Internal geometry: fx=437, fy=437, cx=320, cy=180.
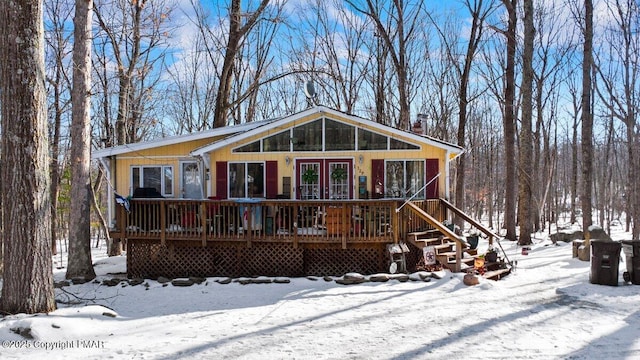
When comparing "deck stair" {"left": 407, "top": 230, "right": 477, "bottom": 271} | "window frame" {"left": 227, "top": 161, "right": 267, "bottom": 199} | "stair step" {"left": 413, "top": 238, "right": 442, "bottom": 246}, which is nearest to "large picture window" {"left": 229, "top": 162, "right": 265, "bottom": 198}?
"window frame" {"left": 227, "top": 161, "right": 267, "bottom": 199}

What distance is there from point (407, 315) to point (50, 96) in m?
19.2

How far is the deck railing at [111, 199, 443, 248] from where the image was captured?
9.85 m

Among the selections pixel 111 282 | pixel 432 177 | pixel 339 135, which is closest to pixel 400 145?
pixel 432 177

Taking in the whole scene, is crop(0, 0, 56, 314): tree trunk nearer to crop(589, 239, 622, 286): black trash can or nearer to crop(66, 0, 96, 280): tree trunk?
crop(66, 0, 96, 280): tree trunk

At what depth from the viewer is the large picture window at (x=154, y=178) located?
41.6 feet

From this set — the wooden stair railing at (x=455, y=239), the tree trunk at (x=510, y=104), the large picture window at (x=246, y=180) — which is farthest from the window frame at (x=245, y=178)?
the tree trunk at (x=510, y=104)

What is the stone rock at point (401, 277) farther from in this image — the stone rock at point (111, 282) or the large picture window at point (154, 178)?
the large picture window at point (154, 178)

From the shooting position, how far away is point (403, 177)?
11836 mm

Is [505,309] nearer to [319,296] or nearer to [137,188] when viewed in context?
[319,296]

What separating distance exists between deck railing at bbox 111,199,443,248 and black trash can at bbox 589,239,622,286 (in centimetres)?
377

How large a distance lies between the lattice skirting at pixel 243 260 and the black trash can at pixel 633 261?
16.3 ft

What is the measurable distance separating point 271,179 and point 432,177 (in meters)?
4.40

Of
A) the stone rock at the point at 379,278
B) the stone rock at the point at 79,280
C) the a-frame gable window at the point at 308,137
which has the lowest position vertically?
the stone rock at the point at 79,280

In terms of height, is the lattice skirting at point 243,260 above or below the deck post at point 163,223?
below
